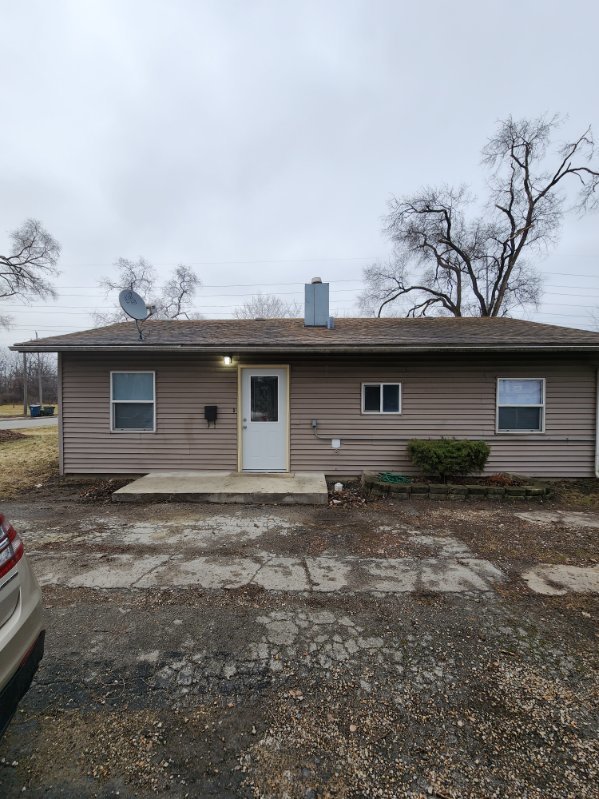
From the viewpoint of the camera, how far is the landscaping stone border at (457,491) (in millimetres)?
5793

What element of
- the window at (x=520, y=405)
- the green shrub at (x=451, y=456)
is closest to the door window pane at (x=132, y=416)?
the green shrub at (x=451, y=456)

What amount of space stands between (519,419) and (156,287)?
27847mm

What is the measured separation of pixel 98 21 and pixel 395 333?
10.2 meters

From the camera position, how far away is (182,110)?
1352 centimetres

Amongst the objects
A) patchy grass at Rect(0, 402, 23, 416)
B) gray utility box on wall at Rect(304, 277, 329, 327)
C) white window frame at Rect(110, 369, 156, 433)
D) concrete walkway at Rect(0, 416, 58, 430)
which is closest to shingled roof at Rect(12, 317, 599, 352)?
gray utility box on wall at Rect(304, 277, 329, 327)

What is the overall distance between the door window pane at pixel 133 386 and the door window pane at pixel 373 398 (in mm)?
4147

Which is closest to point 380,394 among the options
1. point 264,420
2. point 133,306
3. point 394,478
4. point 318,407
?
point 318,407

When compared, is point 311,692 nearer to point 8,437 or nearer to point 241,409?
point 241,409

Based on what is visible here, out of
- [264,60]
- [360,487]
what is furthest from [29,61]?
[360,487]

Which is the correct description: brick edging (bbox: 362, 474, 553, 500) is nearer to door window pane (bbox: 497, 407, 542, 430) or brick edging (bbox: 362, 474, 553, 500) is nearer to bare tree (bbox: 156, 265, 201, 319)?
door window pane (bbox: 497, 407, 542, 430)

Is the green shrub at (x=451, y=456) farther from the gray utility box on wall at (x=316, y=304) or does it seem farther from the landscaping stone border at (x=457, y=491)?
the gray utility box on wall at (x=316, y=304)

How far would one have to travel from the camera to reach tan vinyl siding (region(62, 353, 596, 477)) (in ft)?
22.5

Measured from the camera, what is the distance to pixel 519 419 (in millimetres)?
6918

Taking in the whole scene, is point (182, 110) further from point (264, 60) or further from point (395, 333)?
point (395, 333)
